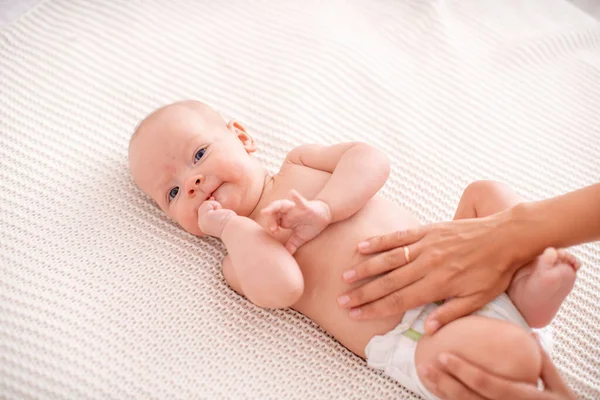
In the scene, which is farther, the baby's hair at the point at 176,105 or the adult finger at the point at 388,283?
the baby's hair at the point at 176,105

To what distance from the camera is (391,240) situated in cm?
122

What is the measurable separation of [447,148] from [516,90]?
43 centimetres

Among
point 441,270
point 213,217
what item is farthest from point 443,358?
point 213,217

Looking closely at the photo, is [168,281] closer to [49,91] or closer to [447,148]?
[49,91]

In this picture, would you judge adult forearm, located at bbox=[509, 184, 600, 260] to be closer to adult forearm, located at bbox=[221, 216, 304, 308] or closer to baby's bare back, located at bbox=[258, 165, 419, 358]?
baby's bare back, located at bbox=[258, 165, 419, 358]

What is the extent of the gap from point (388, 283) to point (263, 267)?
0.94ft

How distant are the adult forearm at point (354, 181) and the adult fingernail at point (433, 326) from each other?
1.09 ft

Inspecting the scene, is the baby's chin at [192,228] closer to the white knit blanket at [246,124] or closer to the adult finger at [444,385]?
the white knit blanket at [246,124]

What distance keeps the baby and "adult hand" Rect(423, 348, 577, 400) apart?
→ 0.03 metres

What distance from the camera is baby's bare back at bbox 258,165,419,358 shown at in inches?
48.9

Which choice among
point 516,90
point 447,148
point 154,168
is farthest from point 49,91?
point 516,90

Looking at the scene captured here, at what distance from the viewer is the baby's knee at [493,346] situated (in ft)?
3.30

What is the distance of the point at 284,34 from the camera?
2.00 metres

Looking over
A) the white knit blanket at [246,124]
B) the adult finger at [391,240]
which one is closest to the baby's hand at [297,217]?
the adult finger at [391,240]
